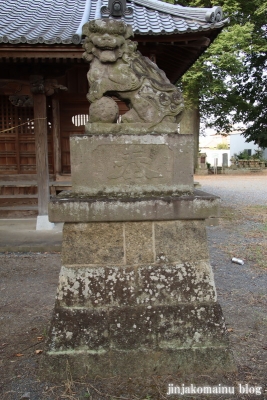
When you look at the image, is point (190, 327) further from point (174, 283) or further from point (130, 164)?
point (130, 164)

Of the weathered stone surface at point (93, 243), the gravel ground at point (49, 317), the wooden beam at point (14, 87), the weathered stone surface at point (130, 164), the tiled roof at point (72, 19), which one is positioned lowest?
the gravel ground at point (49, 317)

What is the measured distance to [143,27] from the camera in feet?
21.5

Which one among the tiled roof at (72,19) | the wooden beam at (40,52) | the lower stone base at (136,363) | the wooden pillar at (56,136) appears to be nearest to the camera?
the lower stone base at (136,363)

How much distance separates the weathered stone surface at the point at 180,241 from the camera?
8.62 feet

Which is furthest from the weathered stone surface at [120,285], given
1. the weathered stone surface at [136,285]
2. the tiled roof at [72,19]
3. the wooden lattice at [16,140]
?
the wooden lattice at [16,140]

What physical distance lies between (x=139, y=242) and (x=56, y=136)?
267 inches

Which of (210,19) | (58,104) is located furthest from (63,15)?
(210,19)

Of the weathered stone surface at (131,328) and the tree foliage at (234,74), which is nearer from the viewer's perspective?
the weathered stone surface at (131,328)

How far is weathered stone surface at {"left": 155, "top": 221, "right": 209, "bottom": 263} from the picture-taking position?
263cm

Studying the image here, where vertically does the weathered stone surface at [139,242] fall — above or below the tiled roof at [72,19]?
below

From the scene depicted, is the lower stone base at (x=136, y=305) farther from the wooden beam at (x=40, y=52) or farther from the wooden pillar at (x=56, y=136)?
the wooden pillar at (x=56, y=136)

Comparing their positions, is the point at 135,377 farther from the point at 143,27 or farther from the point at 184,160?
the point at 143,27

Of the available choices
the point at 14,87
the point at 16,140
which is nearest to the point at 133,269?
the point at 14,87

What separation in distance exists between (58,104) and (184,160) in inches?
263
